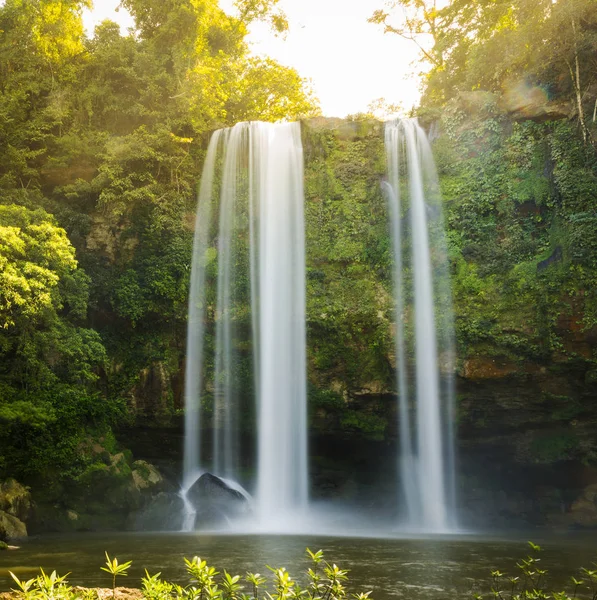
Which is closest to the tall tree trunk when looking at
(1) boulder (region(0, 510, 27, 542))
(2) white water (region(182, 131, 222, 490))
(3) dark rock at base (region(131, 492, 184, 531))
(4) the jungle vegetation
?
(4) the jungle vegetation

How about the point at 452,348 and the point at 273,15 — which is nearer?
the point at 452,348

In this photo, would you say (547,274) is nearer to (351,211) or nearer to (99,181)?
(351,211)

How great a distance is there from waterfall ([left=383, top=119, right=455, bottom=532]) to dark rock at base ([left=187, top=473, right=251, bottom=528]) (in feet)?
18.8

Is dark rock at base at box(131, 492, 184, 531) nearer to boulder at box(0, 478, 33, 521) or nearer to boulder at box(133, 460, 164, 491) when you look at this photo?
boulder at box(133, 460, 164, 491)

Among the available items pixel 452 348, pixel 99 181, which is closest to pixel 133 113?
pixel 99 181

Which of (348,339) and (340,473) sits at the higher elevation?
(348,339)

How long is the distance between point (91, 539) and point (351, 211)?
539 inches

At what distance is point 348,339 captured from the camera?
1947 cm

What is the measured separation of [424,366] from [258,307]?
6020mm

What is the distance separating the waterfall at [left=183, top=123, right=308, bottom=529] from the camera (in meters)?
19.0

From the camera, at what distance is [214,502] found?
18.8 meters

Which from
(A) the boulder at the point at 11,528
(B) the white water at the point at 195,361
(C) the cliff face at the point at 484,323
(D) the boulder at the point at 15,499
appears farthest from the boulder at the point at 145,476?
(A) the boulder at the point at 11,528

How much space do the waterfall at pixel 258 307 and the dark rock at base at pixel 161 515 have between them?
4.35ft

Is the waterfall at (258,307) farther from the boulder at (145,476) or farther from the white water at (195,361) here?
the boulder at (145,476)
